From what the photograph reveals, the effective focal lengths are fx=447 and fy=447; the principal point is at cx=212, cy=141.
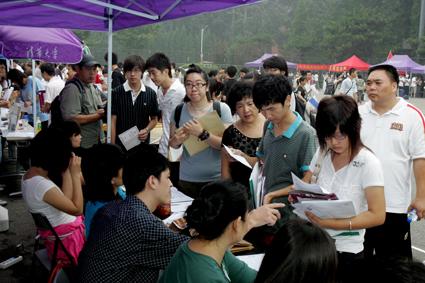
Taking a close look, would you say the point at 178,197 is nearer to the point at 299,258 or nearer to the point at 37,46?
the point at 299,258

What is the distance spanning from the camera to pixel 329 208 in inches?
71.9

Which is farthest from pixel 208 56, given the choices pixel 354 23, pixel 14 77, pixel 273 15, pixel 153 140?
pixel 153 140

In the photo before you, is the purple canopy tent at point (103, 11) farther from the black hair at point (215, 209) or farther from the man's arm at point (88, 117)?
the black hair at point (215, 209)

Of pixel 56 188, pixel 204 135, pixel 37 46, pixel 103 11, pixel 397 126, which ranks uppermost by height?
pixel 103 11

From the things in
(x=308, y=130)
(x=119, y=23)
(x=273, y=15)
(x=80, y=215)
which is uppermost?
(x=273, y=15)

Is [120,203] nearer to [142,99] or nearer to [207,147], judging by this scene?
[207,147]

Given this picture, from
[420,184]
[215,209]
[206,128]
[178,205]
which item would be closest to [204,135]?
[206,128]

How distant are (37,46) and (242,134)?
401 centimetres

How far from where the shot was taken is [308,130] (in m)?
2.39

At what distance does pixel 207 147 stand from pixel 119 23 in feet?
6.03

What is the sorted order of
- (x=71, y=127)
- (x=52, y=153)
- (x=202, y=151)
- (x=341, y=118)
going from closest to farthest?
1. (x=341, y=118)
2. (x=52, y=153)
3. (x=202, y=151)
4. (x=71, y=127)

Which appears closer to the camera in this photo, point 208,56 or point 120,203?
point 120,203

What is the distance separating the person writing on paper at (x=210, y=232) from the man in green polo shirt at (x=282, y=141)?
0.70m

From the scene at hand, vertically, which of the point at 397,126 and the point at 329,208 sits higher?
the point at 397,126
